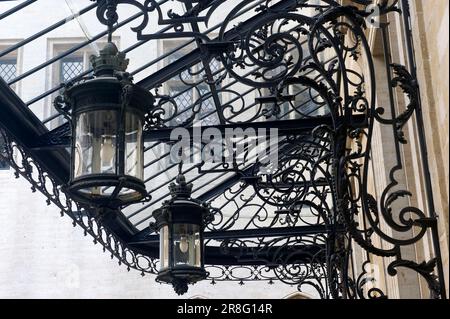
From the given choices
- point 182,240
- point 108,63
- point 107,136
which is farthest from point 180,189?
point 107,136

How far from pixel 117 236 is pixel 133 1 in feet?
20.7

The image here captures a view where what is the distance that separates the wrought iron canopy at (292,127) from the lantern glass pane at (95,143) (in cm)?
22

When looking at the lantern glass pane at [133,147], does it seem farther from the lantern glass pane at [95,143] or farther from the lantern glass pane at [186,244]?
the lantern glass pane at [186,244]

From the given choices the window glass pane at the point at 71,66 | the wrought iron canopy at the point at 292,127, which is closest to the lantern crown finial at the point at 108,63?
the wrought iron canopy at the point at 292,127

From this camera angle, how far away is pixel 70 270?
17484mm

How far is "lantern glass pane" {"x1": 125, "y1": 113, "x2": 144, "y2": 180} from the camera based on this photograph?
4211mm

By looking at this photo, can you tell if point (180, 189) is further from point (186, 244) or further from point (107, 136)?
point (107, 136)

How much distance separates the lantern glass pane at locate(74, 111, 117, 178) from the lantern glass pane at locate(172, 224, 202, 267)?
3.11 metres

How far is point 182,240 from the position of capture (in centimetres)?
731

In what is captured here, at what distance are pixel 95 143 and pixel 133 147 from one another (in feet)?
0.69

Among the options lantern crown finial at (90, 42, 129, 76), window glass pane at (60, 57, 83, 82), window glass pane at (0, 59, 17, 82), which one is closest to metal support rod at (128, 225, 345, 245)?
lantern crown finial at (90, 42, 129, 76)

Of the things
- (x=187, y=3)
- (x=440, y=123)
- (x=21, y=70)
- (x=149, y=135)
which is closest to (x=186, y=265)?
(x=149, y=135)

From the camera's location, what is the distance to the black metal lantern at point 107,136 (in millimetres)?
4082

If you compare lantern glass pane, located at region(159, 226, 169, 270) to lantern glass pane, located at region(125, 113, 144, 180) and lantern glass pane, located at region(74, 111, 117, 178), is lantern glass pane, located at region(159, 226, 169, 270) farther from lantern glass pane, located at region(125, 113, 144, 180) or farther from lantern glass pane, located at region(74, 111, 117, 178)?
lantern glass pane, located at region(74, 111, 117, 178)
